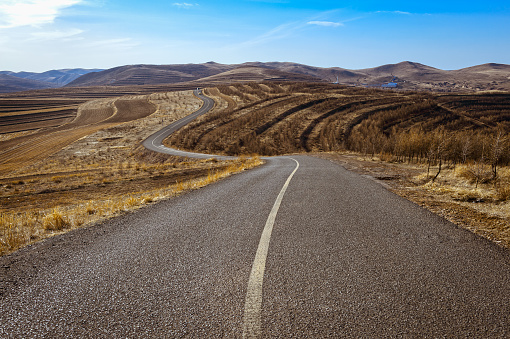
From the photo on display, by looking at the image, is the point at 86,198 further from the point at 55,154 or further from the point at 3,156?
the point at 3,156

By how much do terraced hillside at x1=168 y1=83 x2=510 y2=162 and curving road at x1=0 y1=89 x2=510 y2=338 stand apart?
2761 cm

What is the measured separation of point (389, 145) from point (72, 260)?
37.9 meters

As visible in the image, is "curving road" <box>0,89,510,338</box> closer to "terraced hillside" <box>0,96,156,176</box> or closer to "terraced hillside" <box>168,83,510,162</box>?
"terraced hillside" <box>168,83,510,162</box>

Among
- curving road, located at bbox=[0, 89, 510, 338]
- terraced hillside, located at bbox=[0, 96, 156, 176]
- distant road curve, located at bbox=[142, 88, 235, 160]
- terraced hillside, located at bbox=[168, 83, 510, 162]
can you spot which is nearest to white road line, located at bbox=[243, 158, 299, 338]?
Answer: curving road, located at bbox=[0, 89, 510, 338]

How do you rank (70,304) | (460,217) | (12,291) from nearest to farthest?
(70,304)
(12,291)
(460,217)

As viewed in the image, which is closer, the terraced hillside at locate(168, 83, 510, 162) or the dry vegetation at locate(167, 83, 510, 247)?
the dry vegetation at locate(167, 83, 510, 247)

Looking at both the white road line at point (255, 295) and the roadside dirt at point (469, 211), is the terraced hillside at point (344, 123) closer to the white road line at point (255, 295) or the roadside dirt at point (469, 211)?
the roadside dirt at point (469, 211)

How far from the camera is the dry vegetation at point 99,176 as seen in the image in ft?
23.3

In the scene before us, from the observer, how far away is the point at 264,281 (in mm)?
2992

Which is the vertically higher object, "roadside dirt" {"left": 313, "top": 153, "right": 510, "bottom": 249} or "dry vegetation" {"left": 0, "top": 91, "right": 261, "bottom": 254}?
"roadside dirt" {"left": 313, "top": 153, "right": 510, "bottom": 249}

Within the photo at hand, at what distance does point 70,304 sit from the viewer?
266cm

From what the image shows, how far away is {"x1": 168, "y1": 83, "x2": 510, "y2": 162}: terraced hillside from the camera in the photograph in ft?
137

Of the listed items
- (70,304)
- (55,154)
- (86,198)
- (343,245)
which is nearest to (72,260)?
(70,304)

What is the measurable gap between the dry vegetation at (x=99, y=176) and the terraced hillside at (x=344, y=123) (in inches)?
396
